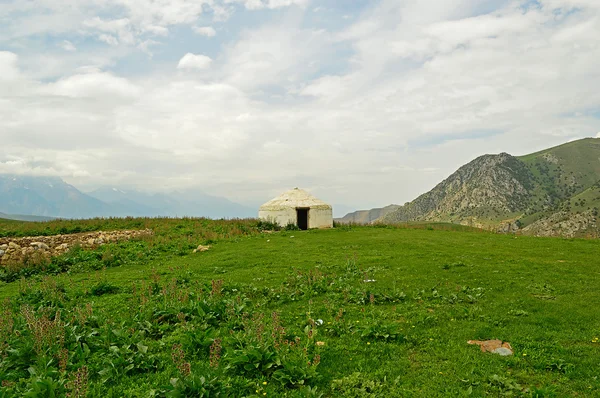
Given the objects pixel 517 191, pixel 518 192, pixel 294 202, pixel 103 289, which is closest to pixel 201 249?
pixel 103 289

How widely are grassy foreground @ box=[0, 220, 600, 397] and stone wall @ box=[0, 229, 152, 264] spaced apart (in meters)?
4.89

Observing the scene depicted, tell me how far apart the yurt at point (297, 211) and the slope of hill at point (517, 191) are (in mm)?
72418

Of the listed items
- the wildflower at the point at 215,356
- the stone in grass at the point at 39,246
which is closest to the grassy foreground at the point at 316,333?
the wildflower at the point at 215,356

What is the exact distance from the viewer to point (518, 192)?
126188mm

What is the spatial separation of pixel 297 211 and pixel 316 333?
25.7 meters

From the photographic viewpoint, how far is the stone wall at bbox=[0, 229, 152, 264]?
56.4ft

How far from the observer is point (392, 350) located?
20.1ft

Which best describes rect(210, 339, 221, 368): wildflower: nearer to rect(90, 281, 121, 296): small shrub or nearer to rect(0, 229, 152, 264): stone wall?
rect(90, 281, 121, 296): small shrub

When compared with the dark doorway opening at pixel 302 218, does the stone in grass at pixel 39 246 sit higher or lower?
lower

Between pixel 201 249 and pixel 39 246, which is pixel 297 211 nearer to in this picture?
pixel 201 249

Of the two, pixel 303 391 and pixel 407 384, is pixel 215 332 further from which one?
pixel 407 384

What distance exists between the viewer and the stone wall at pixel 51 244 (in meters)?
17.2

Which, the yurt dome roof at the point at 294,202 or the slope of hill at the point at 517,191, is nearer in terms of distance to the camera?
the yurt dome roof at the point at 294,202

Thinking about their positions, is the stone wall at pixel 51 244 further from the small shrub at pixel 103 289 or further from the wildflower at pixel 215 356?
the wildflower at pixel 215 356
